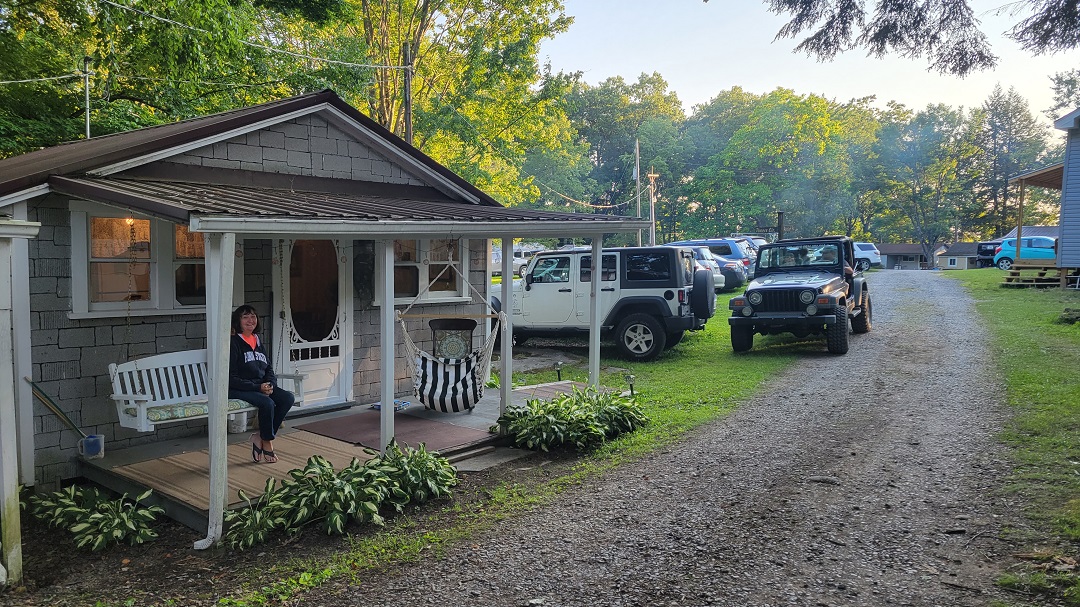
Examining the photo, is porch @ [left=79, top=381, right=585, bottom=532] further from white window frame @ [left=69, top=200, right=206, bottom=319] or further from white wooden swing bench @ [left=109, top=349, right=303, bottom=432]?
white window frame @ [left=69, top=200, right=206, bottom=319]

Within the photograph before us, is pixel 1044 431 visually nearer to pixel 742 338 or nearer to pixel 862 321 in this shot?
pixel 742 338

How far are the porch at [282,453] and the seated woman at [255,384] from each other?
200 mm

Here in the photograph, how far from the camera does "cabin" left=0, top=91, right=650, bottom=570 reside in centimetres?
496

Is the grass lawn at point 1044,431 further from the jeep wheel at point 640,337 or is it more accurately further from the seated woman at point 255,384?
the seated woman at point 255,384

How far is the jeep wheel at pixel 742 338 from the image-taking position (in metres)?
12.2

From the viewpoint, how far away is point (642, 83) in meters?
58.4

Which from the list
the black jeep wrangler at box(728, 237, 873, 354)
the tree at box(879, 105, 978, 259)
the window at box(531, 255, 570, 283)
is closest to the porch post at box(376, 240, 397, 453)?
the window at box(531, 255, 570, 283)

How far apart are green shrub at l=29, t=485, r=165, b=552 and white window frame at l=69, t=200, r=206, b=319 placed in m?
1.53

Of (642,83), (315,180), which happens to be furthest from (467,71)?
(642,83)

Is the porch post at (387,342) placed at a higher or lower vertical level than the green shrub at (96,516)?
higher

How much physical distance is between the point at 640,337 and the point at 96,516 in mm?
8600

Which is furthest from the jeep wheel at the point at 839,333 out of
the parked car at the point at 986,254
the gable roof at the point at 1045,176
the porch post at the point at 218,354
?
the parked car at the point at 986,254

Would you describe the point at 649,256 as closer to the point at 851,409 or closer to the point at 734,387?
the point at 734,387

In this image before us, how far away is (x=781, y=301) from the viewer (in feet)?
37.8
